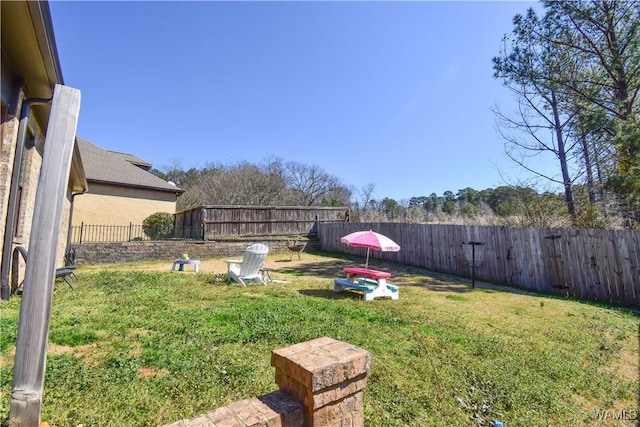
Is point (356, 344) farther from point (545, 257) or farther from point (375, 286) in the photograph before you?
point (545, 257)

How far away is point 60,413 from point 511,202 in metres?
14.4

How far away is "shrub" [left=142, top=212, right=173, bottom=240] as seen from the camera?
651 inches

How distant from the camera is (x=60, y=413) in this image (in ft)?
6.65

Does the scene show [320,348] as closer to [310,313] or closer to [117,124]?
[310,313]

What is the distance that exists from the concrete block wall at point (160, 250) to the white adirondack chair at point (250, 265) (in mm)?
7302

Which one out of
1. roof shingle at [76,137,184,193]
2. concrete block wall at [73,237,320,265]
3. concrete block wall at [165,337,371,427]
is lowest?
concrete block wall at [165,337,371,427]

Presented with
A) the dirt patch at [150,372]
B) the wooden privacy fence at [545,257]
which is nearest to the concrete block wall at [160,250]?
the wooden privacy fence at [545,257]

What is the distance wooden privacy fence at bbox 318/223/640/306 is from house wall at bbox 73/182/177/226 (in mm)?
15429

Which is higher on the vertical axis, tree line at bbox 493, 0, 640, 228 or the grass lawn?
tree line at bbox 493, 0, 640, 228

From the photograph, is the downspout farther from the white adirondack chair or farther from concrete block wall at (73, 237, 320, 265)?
concrete block wall at (73, 237, 320, 265)

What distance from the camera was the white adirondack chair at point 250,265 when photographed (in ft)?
24.0

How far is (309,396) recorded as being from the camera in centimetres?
131

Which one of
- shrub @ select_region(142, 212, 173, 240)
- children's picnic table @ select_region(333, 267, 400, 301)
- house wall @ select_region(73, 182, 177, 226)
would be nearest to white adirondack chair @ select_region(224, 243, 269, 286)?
children's picnic table @ select_region(333, 267, 400, 301)

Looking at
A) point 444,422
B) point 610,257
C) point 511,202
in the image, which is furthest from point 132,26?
point 511,202
